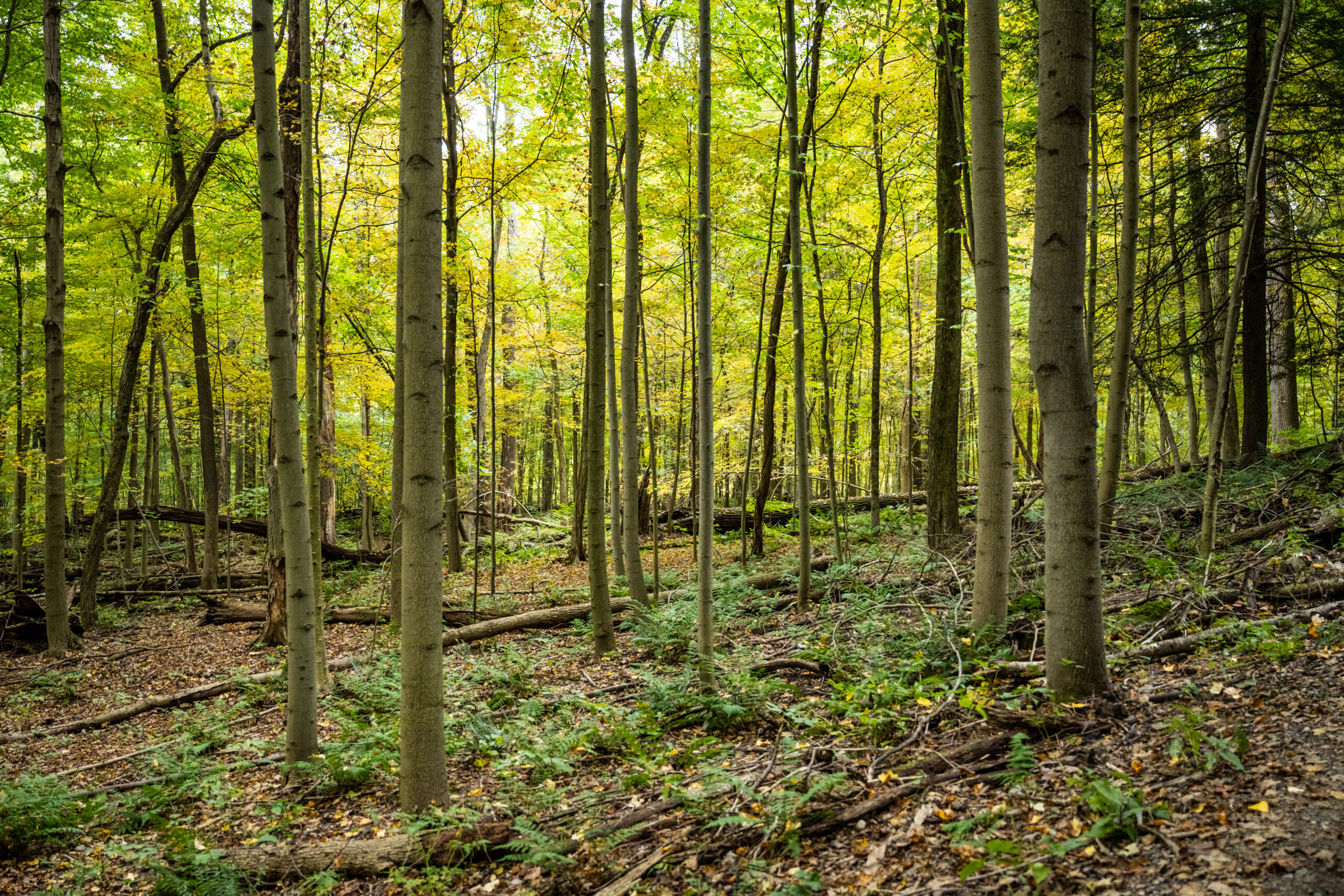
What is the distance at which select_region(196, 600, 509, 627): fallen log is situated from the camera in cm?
895

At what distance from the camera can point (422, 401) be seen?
3.51 m

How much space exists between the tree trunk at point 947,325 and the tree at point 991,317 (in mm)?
2410

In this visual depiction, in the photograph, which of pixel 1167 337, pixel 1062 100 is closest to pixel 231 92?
pixel 1062 100

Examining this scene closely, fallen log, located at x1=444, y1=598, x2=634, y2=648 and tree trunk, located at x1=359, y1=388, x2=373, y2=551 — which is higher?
tree trunk, located at x1=359, y1=388, x2=373, y2=551

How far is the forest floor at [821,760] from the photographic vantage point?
2531mm

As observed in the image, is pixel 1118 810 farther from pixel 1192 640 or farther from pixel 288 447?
pixel 288 447

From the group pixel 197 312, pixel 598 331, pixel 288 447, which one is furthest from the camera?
pixel 197 312

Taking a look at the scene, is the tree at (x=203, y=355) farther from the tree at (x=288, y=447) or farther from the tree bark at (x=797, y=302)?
the tree bark at (x=797, y=302)

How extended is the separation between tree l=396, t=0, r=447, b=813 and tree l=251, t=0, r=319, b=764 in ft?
4.96

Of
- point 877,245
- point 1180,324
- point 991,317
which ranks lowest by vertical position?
point 991,317

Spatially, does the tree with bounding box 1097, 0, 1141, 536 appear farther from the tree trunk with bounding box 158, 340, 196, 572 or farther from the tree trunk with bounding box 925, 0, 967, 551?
the tree trunk with bounding box 158, 340, 196, 572

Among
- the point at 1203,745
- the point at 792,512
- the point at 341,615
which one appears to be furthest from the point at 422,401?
the point at 792,512

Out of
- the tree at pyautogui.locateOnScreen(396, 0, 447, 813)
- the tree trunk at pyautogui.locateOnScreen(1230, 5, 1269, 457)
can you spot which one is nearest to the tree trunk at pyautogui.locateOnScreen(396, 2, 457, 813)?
the tree at pyautogui.locateOnScreen(396, 0, 447, 813)

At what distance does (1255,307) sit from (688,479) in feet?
37.5
